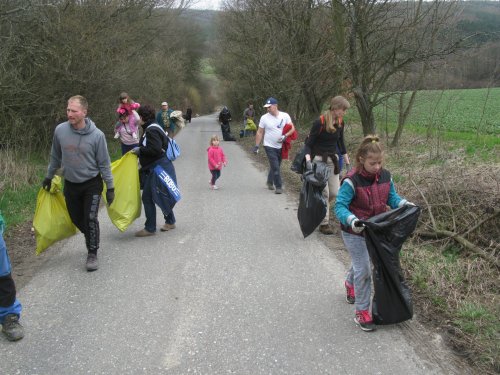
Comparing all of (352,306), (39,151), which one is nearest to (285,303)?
(352,306)

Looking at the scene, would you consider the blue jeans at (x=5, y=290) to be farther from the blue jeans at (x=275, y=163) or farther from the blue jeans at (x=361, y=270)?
the blue jeans at (x=275, y=163)

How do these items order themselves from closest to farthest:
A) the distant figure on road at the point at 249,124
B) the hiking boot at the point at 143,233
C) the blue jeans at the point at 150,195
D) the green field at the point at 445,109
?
the blue jeans at the point at 150,195
the hiking boot at the point at 143,233
the green field at the point at 445,109
the distant figure on road at the point at 249,124

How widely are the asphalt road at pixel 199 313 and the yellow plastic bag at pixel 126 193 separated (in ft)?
1.24

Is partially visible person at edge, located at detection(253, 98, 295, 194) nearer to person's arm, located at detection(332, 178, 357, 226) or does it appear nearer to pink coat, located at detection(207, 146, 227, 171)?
pink coat, located at detection(207, 146, 227, 171)

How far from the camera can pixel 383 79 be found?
461 inches

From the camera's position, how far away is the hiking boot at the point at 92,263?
494 cm

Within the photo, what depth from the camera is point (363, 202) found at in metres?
3.67

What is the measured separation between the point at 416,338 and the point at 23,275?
4.08m

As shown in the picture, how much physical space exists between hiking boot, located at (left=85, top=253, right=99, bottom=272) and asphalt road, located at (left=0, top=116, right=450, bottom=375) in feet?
0.25

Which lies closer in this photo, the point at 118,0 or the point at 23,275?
the point at 23,275

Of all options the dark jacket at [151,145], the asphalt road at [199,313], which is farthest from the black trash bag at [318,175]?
the dark jacket at [151,145]

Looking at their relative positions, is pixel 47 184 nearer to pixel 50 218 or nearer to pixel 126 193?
pixel 50 218

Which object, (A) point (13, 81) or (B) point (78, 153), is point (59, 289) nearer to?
(B) point (78, 153)

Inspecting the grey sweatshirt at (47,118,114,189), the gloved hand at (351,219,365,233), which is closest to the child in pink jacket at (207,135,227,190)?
the grey sweatshirt at (47,118,114,189)
